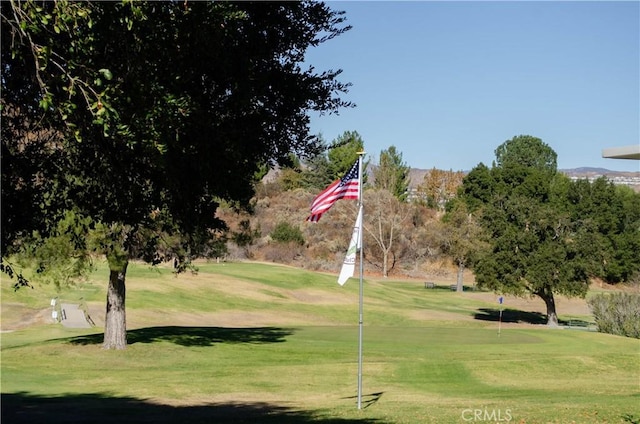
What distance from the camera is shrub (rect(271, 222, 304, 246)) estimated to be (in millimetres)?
94312

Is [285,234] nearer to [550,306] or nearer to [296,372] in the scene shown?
[550,306]

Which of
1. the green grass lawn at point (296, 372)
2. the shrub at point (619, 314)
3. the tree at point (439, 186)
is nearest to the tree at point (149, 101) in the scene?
the green grass lawn at point (296, 372)

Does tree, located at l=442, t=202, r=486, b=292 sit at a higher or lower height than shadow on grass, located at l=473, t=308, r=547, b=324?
higher

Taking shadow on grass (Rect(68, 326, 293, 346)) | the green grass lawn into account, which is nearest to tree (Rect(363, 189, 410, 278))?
the green grass lawn

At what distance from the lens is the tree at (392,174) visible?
10600 cm

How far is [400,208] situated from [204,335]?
65.7 meters

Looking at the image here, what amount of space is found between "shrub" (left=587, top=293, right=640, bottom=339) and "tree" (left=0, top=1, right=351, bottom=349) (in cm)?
4160

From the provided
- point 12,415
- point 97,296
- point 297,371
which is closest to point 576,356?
point 297,371

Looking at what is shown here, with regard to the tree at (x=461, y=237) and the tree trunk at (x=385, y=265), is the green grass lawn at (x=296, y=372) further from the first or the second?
the tree trunk at (x=385, y=265)

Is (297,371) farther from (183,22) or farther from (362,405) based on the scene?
(183,22)

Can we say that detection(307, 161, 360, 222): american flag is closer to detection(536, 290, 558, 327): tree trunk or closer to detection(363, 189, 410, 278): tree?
detection(536, 290, 558, 327): tree trunk

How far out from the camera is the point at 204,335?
1545 inches

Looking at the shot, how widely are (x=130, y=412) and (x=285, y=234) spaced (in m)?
75.0

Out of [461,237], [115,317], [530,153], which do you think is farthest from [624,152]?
[530,153]
